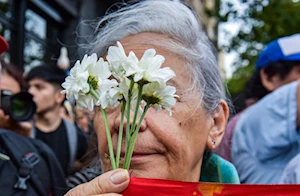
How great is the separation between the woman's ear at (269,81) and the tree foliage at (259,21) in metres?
3.82

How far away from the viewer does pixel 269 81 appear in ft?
10.9

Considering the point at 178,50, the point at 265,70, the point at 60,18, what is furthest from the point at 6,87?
the point at 60,18

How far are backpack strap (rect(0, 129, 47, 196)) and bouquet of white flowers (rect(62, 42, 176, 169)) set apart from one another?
92 centimetres

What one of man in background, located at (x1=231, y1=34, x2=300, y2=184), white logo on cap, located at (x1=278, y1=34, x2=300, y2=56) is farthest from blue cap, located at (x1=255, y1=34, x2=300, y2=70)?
man in background, located at (x1=231, y1=34, x2=300, y2=184)

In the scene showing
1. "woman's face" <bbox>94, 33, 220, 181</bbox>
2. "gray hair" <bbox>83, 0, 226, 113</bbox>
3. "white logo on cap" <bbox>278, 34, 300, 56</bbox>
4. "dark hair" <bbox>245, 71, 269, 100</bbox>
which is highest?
"gray hair" <bbox>83, 0, 226, 113</bbox>

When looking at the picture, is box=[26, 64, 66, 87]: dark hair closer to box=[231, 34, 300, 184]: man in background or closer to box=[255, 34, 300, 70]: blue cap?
box=[255, 34, 300, 70]: blue cap

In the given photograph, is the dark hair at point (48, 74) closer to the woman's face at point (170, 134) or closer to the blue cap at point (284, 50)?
the blue cap at point (284, 50)

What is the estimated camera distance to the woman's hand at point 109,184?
4.75ft

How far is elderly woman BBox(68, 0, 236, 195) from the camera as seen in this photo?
1.78 meters

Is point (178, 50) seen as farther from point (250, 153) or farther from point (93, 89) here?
point (250, 153)

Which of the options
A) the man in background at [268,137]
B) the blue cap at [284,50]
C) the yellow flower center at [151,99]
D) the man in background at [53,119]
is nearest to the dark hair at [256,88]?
the blue cap at [284,50]

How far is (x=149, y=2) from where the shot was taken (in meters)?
2.12

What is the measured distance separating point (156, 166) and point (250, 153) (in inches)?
39.0

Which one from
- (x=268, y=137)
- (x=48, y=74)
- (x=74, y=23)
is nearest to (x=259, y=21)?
(x=74, y=23)
